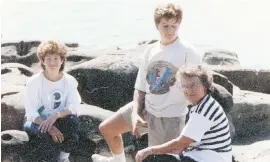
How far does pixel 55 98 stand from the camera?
3807mm

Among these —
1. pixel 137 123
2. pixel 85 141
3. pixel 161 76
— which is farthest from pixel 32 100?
pixel 161 76

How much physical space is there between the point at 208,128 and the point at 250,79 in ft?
10.8

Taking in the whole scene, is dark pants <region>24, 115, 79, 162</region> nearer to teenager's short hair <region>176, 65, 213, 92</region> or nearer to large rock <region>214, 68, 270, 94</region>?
teenager's short hair <region>176, 65, 213, 92</region>

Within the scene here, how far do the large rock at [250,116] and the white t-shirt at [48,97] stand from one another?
183cm

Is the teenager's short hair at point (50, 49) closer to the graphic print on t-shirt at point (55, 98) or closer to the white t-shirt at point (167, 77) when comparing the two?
the graphic print on t-shirt at point (55, 98)

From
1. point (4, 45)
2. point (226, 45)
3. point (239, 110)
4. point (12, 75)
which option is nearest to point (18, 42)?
point (4, 45)

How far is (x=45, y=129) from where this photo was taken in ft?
12.0

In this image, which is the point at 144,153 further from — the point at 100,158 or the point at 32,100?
the point at 32,100

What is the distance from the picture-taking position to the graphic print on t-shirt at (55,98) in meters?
3.80

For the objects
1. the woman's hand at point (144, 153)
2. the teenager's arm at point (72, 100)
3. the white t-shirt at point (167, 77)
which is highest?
the white t-shirt at point (167, 77)

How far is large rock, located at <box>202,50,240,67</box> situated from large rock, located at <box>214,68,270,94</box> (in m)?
0.35

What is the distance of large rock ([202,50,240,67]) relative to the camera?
257 inches

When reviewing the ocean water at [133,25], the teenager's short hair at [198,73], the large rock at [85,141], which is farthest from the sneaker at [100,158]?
the ocean water at [133,25]

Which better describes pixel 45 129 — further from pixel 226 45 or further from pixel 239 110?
pixel 226 45
